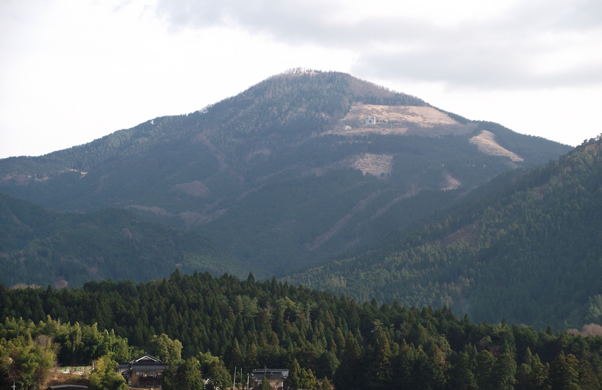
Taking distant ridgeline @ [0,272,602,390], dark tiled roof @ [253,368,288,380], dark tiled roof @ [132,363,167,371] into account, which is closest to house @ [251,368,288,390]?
dark tiled roof @ [253,368,288,380]

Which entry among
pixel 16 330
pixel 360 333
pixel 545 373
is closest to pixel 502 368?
→ pixel 545 373

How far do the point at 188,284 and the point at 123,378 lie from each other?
213ft

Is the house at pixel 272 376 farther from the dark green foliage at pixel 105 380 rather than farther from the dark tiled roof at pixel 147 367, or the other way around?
the dark green foliage at pixel 105 380

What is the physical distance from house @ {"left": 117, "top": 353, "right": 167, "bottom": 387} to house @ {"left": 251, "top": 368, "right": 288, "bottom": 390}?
1235 cm

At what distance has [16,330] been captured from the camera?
5128 inches

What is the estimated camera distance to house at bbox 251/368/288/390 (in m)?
125

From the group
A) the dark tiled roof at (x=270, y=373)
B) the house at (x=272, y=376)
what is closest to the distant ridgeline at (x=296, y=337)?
the dark tiled roof at (x=270, y=373)

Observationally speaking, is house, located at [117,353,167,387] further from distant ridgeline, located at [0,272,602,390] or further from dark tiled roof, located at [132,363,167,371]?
distant ridgeline, located at [0,272,602,390]

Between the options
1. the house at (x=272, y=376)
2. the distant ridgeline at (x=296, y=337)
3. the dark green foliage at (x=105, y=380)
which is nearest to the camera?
the dark green foliage at (x=105, y=380)

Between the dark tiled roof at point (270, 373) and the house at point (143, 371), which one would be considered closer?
the house at point (143, 371)

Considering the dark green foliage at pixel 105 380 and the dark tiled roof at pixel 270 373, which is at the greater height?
the dark green foliage at pixel 105 380

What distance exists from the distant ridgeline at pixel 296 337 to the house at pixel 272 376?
235 cm

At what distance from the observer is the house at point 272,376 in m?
125

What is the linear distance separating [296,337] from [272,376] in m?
24.9
